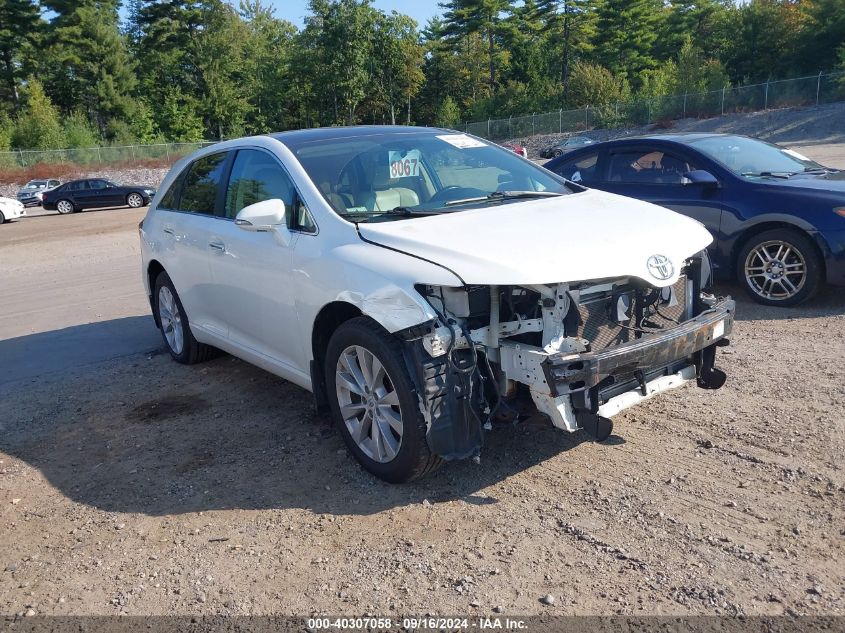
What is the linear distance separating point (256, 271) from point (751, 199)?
4928 millimetres

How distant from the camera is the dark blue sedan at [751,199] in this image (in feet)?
22.4

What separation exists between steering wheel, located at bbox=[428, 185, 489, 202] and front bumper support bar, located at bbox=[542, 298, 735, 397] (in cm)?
149

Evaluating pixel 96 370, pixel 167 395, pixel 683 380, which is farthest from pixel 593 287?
pixel 96 370

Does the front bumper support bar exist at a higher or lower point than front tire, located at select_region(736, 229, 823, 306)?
higher

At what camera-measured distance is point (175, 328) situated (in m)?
6.52

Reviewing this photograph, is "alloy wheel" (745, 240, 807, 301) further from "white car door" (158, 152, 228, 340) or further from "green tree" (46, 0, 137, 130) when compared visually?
"green tree" (46, 0, 137, 130)

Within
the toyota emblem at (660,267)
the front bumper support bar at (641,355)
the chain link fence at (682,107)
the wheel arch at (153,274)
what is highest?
the toyota emblem at (660,267)

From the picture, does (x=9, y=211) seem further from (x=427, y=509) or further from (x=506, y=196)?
(x=427, y=509)

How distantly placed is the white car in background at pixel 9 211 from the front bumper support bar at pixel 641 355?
28346mm

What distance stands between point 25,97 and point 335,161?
2674 inches

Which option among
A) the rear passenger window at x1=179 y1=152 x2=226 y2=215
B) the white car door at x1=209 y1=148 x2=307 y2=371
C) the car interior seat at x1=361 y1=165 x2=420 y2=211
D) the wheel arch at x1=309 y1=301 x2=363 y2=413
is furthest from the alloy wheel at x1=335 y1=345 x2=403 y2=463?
the rear passenger window at x1=179 y1=152 x2=226 y2=215

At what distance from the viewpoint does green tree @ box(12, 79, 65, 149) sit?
180 feet

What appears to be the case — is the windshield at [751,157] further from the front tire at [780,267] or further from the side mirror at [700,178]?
the front tire at [780,267]

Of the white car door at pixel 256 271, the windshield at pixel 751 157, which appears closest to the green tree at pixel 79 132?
the windshield at pixel 751 157
